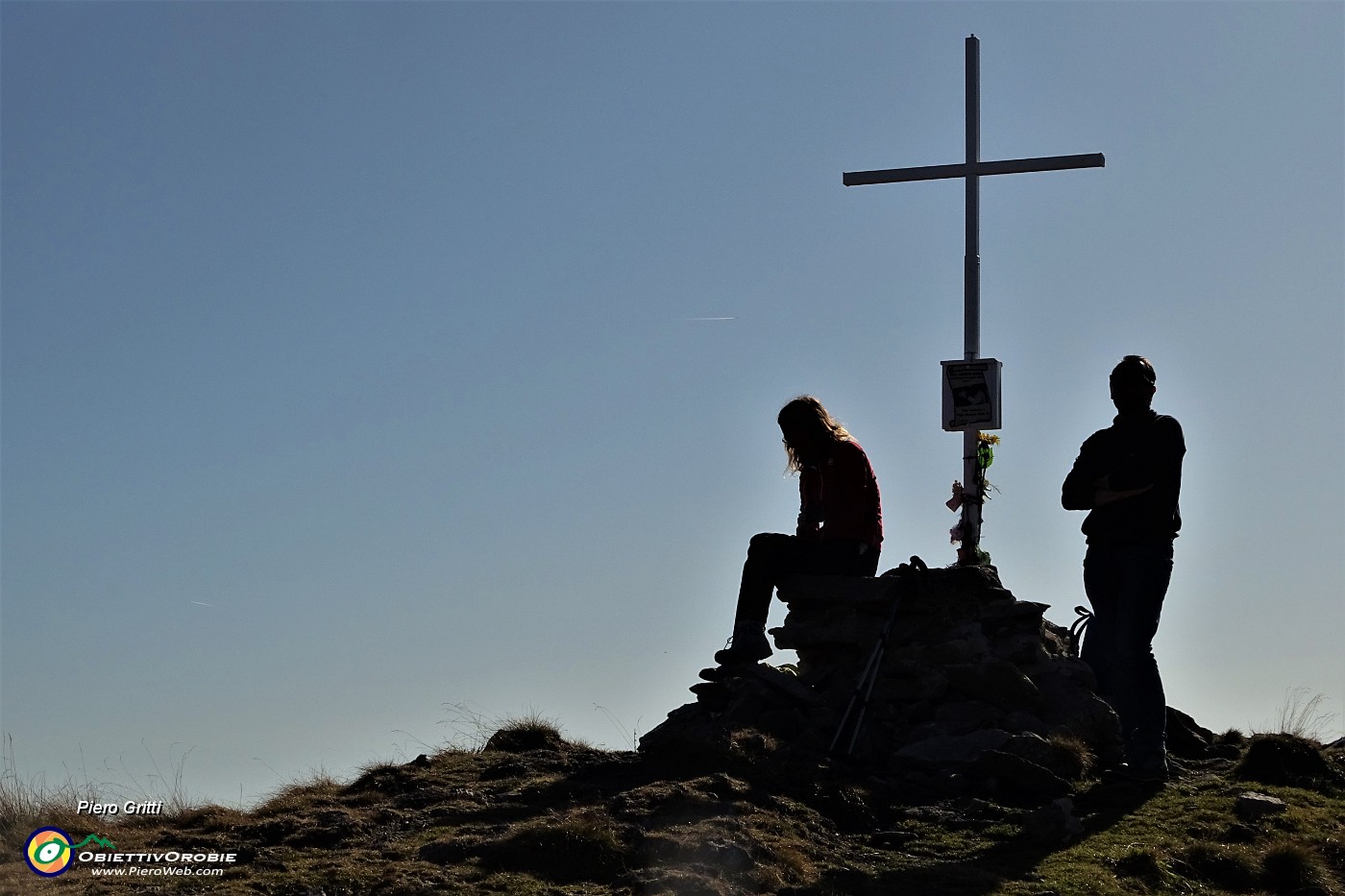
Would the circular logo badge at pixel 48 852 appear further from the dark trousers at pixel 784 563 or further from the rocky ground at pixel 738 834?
the dark trousers at pixel 784 563

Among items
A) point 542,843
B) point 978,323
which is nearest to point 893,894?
point 542,843

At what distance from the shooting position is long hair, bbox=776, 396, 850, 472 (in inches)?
408

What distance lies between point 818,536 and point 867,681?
1.14 meters

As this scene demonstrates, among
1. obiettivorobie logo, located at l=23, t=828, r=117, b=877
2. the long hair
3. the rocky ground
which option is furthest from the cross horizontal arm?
obiettivorobie logo, located at l=23, t=828, r=117, b=877

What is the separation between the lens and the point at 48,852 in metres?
7.54

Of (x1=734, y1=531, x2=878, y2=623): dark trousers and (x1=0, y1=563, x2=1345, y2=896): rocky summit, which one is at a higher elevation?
(x1=734, y1=531, x2=878, y2=623): dark trousers

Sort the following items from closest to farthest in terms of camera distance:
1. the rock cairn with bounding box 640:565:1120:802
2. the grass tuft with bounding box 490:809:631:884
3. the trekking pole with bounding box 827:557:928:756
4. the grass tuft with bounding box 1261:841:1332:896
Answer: the grass tuft with bounding box 490:809:631:884 < the grass tuft with bounding box 1261:841:1332:896 < the rock cairn with bounding box 640:565:1120:802 < the trekking pole with bounding box 827:557:928:756

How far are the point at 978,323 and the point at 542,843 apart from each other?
648 cm

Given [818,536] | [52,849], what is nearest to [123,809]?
[52,849]

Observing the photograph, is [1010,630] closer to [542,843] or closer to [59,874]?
[542,843]

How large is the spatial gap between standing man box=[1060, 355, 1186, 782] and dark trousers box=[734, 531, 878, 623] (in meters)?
1.63

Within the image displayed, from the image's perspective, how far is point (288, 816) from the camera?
8.08 m

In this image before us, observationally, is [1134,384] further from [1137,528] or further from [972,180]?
[972,180]

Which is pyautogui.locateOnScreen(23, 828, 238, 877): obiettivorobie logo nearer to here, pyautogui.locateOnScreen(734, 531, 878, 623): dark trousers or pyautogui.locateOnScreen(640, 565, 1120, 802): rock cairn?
pyautogui.locateOnScreen(640, 565, 1120, 802): rock cairn
